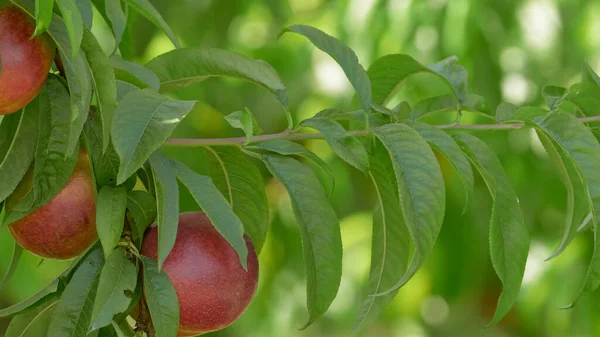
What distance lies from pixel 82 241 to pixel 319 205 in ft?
0.49

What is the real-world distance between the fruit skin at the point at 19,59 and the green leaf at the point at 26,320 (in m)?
0.13

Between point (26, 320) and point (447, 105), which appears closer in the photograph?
point (26, 320)

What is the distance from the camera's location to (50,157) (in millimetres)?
563

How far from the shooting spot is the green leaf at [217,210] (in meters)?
0.51

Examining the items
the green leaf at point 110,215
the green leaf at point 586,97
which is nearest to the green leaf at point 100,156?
the green leaf at point 110,215

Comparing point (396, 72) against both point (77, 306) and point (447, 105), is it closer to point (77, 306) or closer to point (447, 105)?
point (447, 105)

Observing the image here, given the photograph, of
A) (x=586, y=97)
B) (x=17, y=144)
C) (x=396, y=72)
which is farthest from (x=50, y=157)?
(x=586, y=97)

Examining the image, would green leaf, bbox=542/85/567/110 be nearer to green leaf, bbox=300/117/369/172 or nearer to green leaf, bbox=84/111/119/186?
green leaf, bbox=300/117/369/172

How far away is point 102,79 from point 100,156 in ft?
0.18

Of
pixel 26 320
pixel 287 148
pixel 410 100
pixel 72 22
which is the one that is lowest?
pixel 410 100

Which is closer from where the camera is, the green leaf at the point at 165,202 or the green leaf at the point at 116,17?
the green leaf at the point at 165,202

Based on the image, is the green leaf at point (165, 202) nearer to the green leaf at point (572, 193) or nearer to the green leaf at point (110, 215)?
the green leaf at point (110, 215)

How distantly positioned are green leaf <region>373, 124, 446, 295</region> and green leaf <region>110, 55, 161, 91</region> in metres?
0.14

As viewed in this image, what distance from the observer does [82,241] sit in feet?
1.97
